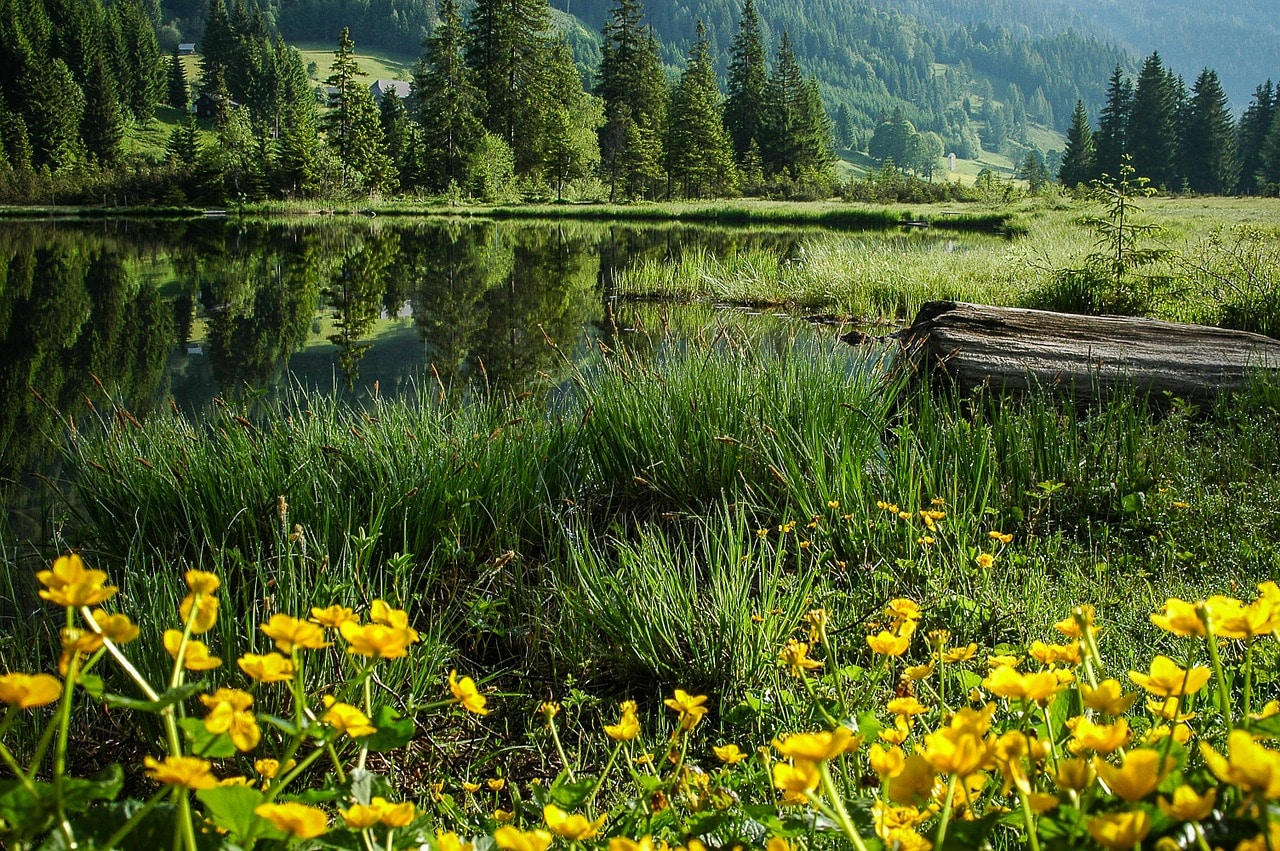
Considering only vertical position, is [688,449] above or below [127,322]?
above

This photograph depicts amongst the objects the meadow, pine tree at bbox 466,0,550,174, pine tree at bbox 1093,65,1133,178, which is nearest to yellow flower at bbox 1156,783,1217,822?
the meadow

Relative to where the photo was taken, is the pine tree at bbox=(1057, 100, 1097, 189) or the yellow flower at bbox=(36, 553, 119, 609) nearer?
the yellow flower at bbox=(36, 553, 119, 609)

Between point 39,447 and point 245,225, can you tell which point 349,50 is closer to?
point 245,225

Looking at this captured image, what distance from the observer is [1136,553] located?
3.55 metres

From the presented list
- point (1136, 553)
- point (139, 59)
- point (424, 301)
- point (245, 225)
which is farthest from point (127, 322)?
point (139, 59)

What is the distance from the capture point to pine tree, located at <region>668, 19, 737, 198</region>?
181ft

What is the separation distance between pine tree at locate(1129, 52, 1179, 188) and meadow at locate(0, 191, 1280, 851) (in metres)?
67.0

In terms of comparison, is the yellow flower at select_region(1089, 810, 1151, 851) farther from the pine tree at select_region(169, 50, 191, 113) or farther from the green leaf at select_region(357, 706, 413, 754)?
the pine tree at select_region(169, 50, 191, 113)

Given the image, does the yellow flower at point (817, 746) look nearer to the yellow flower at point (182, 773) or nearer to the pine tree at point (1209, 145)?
the yellow flower at point (182, 773)

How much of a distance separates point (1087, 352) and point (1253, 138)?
78.3 metres

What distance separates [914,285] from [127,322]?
Answer: 10.7m

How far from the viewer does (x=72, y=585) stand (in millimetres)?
852

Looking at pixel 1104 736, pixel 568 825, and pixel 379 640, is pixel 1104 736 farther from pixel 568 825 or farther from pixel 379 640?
pixel 379 640

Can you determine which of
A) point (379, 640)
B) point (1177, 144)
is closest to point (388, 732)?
point (379, 640)
